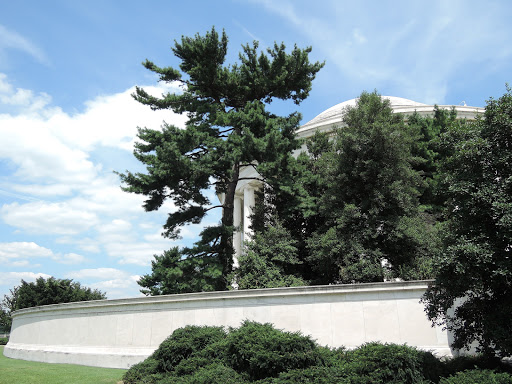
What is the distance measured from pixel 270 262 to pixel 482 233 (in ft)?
38.3

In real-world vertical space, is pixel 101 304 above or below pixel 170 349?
Answer: above

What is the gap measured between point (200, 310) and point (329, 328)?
5.00m

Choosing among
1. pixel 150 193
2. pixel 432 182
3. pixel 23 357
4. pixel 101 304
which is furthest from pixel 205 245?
pixel 432 182

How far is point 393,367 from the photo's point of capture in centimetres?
856

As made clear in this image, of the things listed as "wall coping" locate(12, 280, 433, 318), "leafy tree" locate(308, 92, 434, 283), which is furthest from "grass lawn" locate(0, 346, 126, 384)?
"leafy tree" locate(308, 92, 434, 283)

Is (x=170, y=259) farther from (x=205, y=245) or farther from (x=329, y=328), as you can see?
(x=329, y=328)

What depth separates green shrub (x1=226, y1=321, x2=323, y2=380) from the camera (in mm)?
9156

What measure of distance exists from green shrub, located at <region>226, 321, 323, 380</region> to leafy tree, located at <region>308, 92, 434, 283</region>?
26.0ft

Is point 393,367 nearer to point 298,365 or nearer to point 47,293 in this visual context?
point 298,365

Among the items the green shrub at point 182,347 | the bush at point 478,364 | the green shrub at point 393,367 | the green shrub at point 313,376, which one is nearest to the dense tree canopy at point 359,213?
the bush at point 478,364

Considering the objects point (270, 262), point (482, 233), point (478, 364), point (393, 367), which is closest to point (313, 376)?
point (393, 367)

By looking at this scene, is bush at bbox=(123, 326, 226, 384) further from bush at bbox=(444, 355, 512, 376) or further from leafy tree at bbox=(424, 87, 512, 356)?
leafy tree at bbox=(424, 87, 512, 356)

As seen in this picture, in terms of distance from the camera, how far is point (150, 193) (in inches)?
803

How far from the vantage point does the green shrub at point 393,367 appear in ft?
27.6
